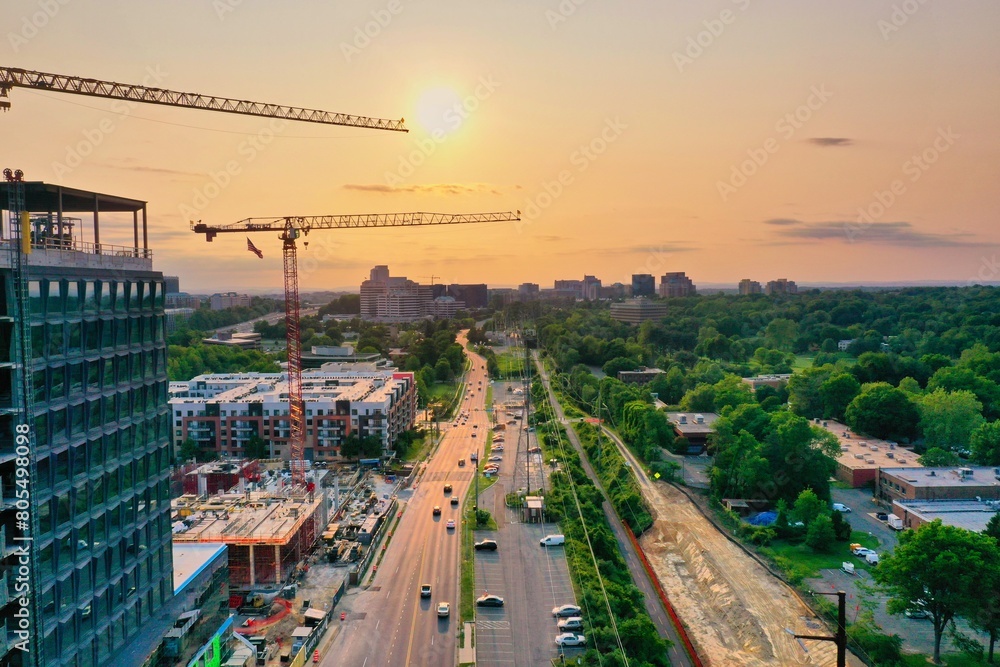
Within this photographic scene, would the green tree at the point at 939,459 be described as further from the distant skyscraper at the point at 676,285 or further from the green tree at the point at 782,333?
the distant skyscraper at the point at 676,285

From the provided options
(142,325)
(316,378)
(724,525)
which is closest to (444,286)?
(316,378)

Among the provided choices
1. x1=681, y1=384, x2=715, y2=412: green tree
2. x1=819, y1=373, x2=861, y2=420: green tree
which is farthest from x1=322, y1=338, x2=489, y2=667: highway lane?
x1=819, y1=373, x2=861, y2=420: green tree

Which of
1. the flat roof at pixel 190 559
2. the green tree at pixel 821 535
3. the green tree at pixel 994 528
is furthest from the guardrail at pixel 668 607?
the flat roof at pixel 190 559

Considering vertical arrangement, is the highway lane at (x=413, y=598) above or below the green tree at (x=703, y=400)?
below

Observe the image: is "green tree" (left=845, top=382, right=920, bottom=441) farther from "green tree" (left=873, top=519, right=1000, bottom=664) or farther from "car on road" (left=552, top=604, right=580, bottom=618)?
"car on road" (left=552, top=604, right=580, bottom=618)

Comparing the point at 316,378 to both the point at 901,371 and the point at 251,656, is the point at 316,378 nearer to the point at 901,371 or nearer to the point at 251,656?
the point at 251,656

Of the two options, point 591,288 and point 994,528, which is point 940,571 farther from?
point 591,288
